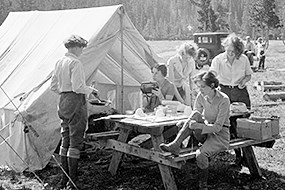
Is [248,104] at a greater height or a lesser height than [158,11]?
lesser

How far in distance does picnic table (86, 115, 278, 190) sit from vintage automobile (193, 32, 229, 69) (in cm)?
1648

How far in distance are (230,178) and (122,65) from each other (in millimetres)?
2869

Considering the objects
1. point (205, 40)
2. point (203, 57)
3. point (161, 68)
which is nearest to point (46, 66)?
point (161, 68)

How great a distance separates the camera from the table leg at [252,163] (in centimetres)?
552

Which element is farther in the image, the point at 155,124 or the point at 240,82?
the point at 240,82

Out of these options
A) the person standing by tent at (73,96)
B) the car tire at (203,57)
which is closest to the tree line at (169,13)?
the car tire at (203,57)

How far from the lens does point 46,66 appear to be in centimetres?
661

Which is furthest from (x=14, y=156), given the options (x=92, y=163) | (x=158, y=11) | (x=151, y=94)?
(x=158, y=11)

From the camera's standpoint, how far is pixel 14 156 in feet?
20.3

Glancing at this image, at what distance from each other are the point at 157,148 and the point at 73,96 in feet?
3.63

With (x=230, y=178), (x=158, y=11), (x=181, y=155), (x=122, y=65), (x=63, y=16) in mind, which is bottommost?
(x=230, y=178)

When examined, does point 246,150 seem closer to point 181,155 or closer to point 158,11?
point 181,155

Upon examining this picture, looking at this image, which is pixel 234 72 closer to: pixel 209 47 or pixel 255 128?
pixel 255 128

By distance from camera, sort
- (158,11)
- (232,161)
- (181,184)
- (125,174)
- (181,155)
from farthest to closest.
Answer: (158,11), (232,161), (125,174), (181,184), (181,155)
